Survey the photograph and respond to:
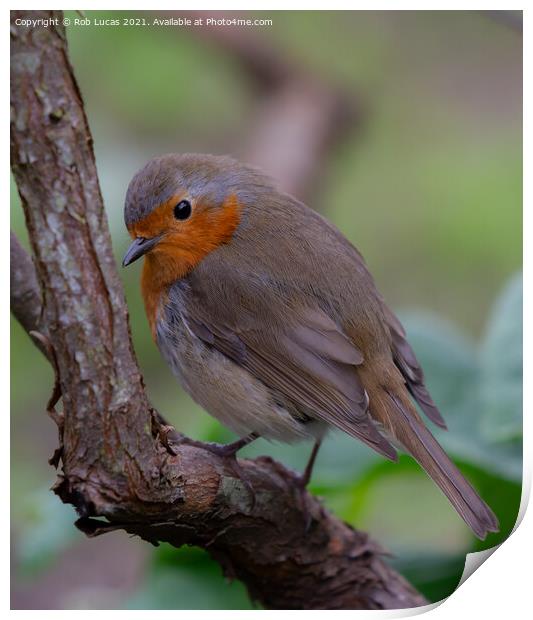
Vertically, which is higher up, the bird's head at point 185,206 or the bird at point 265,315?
the bird's head at point 185,206

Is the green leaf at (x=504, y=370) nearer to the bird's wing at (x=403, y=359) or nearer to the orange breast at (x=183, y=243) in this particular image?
the bird's wing at (x=403, y=359)

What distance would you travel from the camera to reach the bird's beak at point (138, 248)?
216 cm

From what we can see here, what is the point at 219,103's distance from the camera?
2.62 meters

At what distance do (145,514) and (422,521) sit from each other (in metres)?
1.17

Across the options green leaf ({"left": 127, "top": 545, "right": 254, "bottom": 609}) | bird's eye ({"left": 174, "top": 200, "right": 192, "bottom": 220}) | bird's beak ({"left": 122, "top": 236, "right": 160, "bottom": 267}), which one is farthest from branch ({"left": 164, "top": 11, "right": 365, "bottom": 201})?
green leaf ({"left": 127, "top": 545, "right": 254, "bottom": 609})

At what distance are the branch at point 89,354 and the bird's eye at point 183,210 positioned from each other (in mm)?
596

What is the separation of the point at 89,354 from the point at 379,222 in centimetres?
118

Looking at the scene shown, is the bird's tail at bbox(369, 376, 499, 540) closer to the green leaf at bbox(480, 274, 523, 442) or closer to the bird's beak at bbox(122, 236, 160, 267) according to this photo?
the green leaf at bbox(480, 274, 523, 442)

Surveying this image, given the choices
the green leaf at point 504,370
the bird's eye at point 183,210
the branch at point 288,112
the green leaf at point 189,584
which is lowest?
the green leaf at point 189,584

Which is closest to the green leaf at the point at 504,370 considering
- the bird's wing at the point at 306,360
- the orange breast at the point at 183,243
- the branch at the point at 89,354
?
the bird's wing at the point at 306,360

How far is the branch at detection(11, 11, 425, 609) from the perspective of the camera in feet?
5.02

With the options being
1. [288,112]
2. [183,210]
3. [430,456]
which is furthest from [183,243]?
[430,456]

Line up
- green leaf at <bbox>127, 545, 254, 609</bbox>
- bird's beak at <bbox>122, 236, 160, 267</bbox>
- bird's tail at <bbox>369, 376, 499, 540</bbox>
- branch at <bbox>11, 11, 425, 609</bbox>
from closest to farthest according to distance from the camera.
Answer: branch at <bbox>11, 11, 425, 609</bbox> < bird's tail at <bbox>369, 376, 499, 540</bbox> < bird's beak at <bbox>122, 236, 160, 267</bbox> < green leaf at <bbox>127, 545, 254, 609</bbox>

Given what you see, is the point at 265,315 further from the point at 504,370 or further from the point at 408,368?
the point at 504,370
